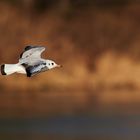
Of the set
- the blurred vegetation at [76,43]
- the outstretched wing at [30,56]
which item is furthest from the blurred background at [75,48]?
the outstretched wing at [30,56]

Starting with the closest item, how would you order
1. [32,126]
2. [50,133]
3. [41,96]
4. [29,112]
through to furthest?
[50,133] → [32,126] → [29,112] → [41,96]

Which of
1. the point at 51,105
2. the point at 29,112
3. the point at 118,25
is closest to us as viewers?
the point at 29,112

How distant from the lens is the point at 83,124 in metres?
16.0

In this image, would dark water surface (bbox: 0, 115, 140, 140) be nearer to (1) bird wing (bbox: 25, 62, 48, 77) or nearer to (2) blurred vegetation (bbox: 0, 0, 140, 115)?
(2) blurred vegetation (bbox: 0, 0, 140, 115)

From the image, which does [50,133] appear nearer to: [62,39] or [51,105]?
[51,105]

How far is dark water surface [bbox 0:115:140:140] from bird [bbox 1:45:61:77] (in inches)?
267

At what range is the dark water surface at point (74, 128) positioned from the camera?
567 inches

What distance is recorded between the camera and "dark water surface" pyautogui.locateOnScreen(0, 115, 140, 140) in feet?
47.2

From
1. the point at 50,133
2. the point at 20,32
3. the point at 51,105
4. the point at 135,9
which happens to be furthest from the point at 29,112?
the point at 135,9

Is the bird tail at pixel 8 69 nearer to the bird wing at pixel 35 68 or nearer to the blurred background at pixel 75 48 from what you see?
the bird wing at pixel 35 68

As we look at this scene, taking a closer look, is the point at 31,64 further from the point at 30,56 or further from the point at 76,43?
the point at 76,43

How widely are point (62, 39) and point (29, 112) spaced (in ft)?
14.9

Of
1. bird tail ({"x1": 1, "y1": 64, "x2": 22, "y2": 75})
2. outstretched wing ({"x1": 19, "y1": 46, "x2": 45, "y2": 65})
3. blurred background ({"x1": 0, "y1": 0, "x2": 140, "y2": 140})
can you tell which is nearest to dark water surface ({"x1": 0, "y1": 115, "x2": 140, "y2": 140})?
blurred background ({"x1": 0, "y1": 0, "x2": 140, "y2": 140})

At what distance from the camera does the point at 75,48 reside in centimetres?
2181
